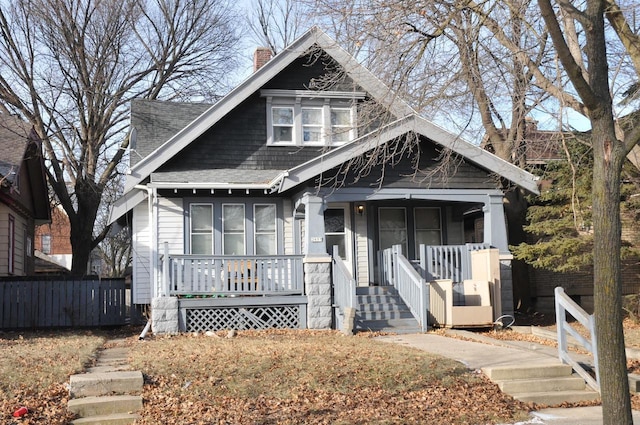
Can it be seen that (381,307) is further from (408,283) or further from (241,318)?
(241,318)

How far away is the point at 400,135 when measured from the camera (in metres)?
15.2

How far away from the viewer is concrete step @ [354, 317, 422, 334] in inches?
592

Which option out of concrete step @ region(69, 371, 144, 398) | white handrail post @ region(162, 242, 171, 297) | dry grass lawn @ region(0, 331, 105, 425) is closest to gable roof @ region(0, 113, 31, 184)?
white handrail post @ region(162, 242, 171, 297)

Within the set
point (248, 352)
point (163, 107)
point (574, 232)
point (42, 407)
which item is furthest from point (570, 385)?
point (163, 107)

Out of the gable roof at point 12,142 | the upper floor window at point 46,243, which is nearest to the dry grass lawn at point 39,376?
the gable roof at point 12,142

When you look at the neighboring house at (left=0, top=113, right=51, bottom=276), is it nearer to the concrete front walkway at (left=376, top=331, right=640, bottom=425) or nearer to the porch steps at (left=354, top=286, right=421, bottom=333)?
the porch steps at (left=354, top=286, right=421, bottom=333)

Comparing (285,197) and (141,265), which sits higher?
(285,197)

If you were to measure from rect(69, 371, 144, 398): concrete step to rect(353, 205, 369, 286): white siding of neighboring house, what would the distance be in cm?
993

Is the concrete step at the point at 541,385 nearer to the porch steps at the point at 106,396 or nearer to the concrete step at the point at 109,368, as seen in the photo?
the porch steps at the point at 106,396

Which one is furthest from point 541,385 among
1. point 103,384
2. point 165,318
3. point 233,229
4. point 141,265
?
point 141,265

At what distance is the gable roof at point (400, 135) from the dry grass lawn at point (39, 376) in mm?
5590

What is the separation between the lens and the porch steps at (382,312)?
1510 cm

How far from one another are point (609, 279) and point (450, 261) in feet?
34.2

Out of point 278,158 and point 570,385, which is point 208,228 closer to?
point 278,158
